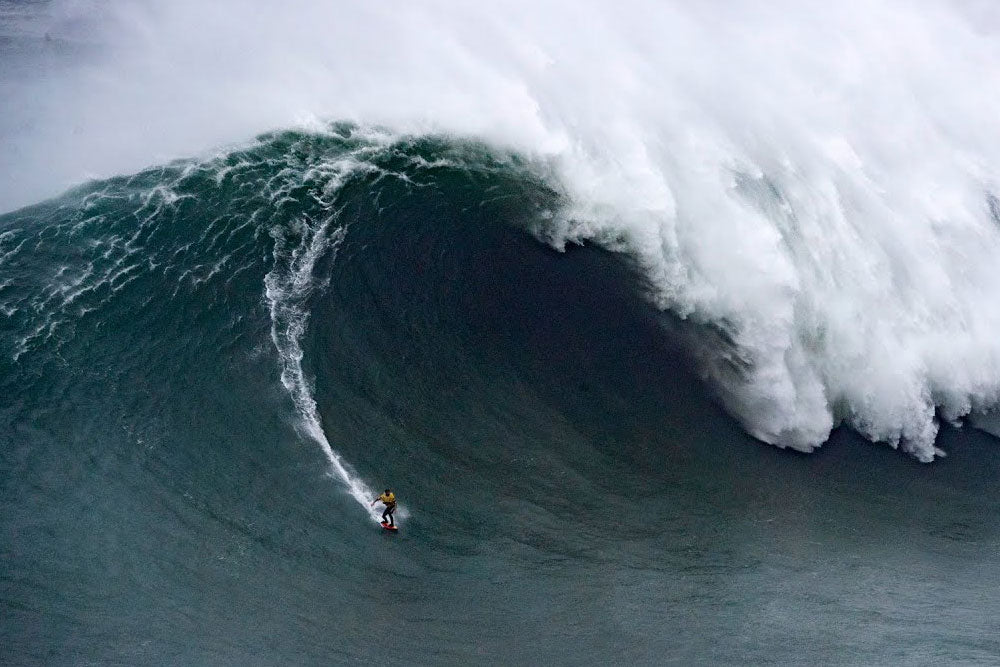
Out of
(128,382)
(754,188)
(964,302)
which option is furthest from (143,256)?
(964,302)

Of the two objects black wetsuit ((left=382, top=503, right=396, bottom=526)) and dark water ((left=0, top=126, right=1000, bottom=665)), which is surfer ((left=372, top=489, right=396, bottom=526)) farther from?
dark water ((left=0, top=126, right=1000, bottom=665))

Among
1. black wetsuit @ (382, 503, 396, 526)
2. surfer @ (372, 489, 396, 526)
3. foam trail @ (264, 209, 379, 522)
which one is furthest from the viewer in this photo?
foam trail @ (264, 209, 379, 522)

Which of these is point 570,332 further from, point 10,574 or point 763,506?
point 10,574

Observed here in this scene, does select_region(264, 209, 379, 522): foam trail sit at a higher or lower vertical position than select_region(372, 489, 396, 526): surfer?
higher

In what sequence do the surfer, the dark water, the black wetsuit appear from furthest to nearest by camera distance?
1. the black wetsuit
2. the surfer
3. the dark water

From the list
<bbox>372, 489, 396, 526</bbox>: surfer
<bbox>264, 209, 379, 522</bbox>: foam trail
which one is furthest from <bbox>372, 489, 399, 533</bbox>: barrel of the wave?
<bbox>264, 209, 379, 522</bbox>: foam trail

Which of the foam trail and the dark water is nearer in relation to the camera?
the dark water
